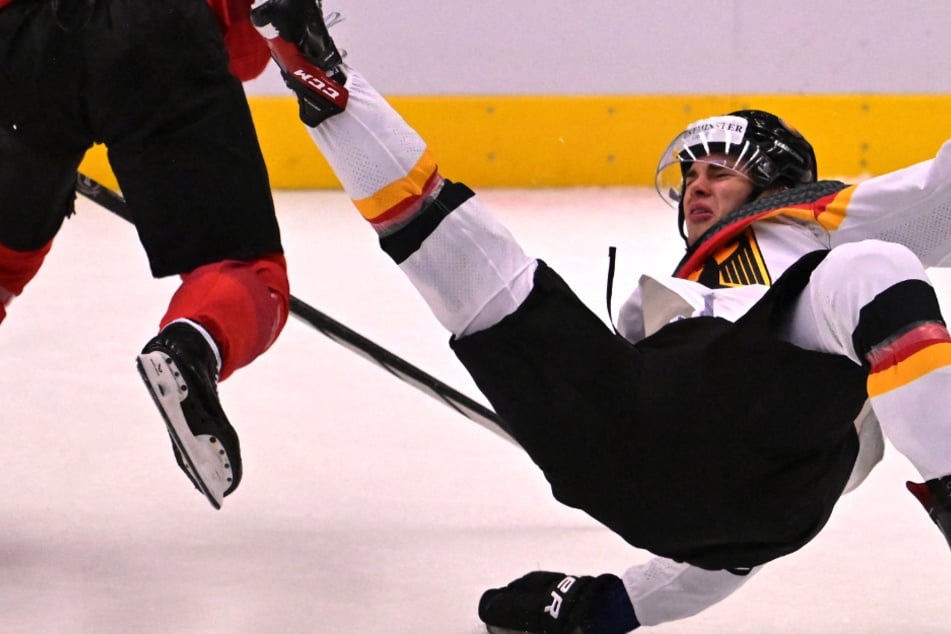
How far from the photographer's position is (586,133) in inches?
201

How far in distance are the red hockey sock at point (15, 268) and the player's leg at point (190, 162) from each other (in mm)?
349

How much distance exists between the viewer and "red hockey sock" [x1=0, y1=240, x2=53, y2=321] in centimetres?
→ 205

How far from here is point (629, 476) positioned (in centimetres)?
151

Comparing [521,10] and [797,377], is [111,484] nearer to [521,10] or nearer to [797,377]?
[797,377]

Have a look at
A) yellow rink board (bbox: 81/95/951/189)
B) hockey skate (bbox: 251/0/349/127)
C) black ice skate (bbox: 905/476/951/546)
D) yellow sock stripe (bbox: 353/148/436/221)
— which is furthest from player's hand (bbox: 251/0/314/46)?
yellow rink board (bbox: 81/95/951/189)

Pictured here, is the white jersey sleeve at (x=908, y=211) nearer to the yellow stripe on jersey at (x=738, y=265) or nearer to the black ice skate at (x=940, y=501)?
the yellow stripe on jersey at (x=738, y=265)

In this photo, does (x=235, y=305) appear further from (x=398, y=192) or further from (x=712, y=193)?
(x=712, y=193)

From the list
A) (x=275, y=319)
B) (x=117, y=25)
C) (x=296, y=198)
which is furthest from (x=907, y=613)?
(x=296, y=198)

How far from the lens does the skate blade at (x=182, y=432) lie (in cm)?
149

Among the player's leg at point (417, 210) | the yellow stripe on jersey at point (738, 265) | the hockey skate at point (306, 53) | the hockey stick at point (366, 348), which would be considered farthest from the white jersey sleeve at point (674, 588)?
the hockey skate at point (306, 53)

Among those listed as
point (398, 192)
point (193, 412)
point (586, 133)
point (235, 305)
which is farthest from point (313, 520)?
point (586, 133)

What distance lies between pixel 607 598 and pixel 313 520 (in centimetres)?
57

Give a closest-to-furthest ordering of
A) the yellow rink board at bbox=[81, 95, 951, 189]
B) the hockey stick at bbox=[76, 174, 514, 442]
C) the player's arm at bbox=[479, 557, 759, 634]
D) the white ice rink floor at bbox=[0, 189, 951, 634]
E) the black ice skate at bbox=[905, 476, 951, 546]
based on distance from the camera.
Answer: the black ice skate at bbox=[905, 476, 951, 546]
the player's arm at bbox=[479, 557, 759, 634]
the white ice rink floor at bbox=[0, 189, 951, 634]
the hockey stick at bbox=[76, 174, 514, 442]
the yellow rink board at bbox=[81, 95, 951, 189]

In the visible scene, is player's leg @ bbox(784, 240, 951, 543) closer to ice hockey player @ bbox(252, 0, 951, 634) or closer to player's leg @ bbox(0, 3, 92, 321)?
ice hockey player @ bbox(252, 0, 951, 634)
